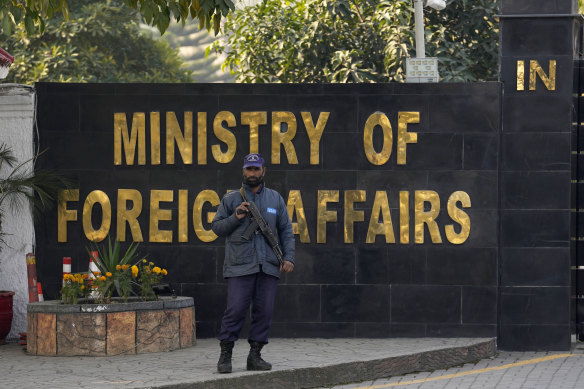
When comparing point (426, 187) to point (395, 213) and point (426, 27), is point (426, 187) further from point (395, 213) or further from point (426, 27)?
point (426, 27)

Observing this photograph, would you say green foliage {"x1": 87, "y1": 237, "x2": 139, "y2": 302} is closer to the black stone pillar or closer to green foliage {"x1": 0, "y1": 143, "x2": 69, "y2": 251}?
green foliage {"x1": 0, "y1": 143, "x2": 69, "y2": 251}

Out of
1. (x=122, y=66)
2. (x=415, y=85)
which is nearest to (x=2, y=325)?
(x=415, y=85)

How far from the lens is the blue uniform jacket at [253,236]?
32.0 feet

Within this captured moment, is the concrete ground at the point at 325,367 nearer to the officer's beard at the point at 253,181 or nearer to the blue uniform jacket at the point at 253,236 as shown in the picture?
the blue uniform jacket at the point at 253,236

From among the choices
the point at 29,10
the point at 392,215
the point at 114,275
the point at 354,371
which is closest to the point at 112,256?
the point at 114,275

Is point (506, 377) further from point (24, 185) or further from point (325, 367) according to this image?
point (24, 185)

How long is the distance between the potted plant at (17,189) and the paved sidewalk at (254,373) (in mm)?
494

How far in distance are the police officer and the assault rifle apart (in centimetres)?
4

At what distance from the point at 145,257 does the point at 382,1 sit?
1362cm

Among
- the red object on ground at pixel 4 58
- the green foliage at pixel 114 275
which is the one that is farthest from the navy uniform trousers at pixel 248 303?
the red object on ground at pixel 4 58

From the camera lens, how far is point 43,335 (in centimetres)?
1077

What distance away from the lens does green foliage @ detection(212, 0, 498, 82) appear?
76.4 feet

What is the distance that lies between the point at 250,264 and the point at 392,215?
2.68m

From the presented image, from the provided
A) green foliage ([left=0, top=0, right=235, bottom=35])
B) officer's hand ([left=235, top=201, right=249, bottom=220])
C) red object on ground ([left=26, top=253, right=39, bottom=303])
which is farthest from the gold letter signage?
officer's hand ([left=235, top=201, right=249, bottom=220])
